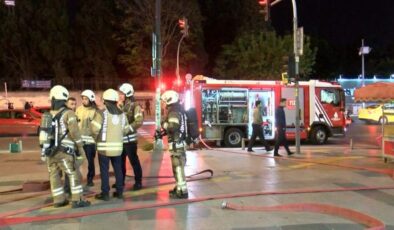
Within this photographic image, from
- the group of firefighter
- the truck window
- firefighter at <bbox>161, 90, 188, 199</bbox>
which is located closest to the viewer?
the group of firefighter

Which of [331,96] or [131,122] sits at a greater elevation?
[331,96]

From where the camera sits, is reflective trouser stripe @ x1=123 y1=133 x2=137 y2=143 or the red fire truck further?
the red fire truck

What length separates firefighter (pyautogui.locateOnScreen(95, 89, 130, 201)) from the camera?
29.8 feet

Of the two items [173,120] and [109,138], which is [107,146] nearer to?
[109,138]

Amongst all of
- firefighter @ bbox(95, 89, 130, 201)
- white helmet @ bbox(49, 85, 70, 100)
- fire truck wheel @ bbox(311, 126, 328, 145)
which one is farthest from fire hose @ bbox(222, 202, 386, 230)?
fire truck wheel @ bbox(311, 126, 328, 145)

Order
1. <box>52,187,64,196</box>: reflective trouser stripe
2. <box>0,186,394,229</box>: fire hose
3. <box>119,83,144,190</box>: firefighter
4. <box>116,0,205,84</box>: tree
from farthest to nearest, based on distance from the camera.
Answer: <box>116,0,205,84</box>: tree → <box>119,83,144,190</box>: firefighter → <box>52,187,64,196</box>: reflective trouser stripe → <box>0,186,394,229</box>: fire hose

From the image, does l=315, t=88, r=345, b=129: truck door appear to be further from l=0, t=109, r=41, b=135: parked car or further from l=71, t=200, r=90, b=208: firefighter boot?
l=71, t=200, r=90, b=208: firefighter boot

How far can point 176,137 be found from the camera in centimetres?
926

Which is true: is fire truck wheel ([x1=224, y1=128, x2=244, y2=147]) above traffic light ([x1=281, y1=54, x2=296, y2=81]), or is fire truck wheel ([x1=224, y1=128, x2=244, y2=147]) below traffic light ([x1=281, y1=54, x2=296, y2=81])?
below

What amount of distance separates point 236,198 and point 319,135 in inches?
527

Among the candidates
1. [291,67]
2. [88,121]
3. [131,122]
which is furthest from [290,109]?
[88,121]

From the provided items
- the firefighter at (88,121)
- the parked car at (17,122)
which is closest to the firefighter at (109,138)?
the firefighter at (88,121)

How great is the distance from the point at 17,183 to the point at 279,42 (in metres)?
43.4

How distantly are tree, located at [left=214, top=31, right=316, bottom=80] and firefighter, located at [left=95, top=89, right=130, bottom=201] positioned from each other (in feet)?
138
